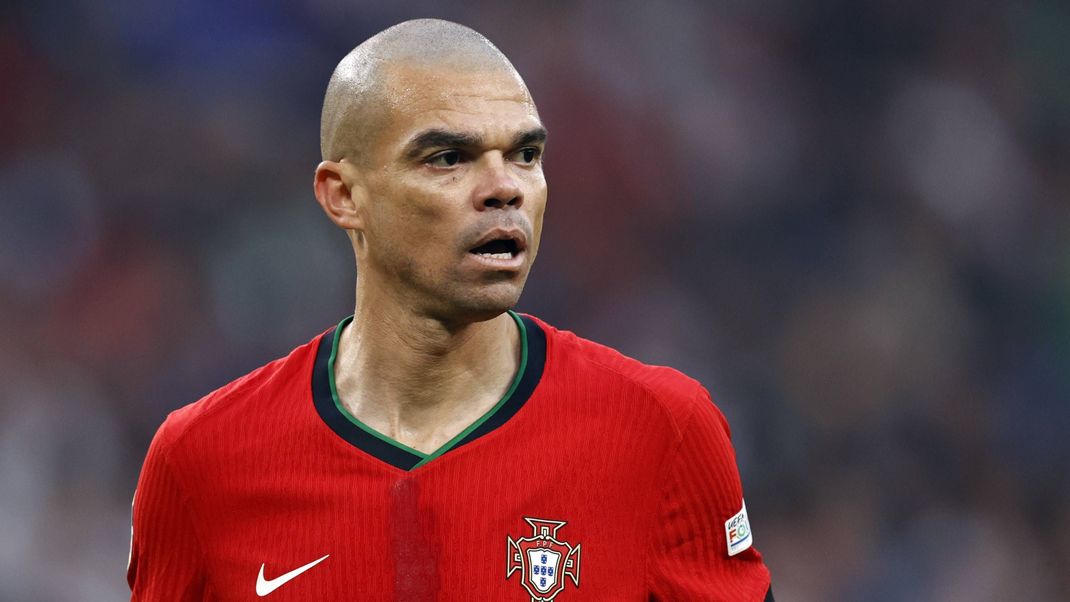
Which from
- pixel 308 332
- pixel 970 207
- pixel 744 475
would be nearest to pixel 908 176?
pixel 970 207

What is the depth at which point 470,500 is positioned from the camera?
268 cm

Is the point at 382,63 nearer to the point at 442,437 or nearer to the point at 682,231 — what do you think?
the point at 442,437

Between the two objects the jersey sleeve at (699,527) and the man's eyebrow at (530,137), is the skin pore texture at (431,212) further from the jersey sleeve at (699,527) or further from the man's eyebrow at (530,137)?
the jersey sleeve at (699,527)

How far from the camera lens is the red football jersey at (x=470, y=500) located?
2650mm

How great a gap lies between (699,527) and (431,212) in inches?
32.3

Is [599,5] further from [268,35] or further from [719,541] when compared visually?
[719,541]

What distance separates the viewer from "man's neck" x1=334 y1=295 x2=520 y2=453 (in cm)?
278

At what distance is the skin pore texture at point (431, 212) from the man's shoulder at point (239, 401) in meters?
0.10

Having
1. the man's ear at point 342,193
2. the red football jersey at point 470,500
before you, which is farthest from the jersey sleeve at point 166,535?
the man's ear at point 342,193

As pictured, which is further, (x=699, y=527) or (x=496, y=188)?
(x=699, y=527)

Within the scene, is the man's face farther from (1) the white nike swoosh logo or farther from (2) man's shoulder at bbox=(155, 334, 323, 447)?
(1) the white nike swoosh logo

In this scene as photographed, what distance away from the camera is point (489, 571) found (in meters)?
2.63

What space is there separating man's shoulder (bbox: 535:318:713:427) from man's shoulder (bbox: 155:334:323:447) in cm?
55

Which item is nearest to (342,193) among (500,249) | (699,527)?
(500,249)
